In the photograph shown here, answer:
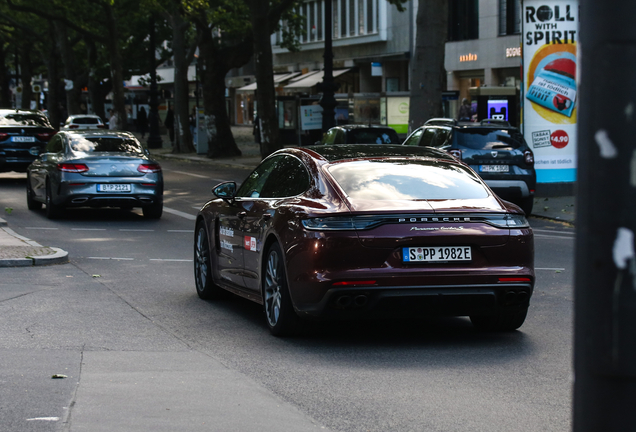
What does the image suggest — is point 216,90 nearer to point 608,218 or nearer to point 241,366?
point 241,366

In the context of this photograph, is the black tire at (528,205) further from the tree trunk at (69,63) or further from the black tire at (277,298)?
the tree trunk at (69,63)

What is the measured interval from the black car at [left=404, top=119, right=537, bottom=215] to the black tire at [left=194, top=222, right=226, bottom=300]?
9.72m

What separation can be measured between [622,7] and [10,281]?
28.8ft

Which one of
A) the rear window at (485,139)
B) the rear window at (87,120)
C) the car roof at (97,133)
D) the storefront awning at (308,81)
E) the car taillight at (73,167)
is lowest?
the car taillight at (73,167)

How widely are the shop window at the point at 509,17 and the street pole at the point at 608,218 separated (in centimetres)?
4523

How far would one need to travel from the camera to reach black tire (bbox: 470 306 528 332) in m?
7.57

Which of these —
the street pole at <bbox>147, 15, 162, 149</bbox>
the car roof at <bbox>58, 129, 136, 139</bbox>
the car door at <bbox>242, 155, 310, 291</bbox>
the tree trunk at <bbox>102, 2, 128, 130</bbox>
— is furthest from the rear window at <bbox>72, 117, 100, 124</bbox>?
the car door at <bbox>242, 155, 310, 291</bbox>

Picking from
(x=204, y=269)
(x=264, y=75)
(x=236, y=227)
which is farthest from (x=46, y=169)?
(x=264, y=75)

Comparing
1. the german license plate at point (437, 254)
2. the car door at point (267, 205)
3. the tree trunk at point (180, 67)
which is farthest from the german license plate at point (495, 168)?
the tree trunk at point (180, 67)

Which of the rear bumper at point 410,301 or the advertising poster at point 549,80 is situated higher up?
the advertising poster at point 549,80

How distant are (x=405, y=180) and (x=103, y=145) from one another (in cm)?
1075

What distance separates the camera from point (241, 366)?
6559 millimetres

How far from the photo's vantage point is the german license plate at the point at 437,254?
6953 mm

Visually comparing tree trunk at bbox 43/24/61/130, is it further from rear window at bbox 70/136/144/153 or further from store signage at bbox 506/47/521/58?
rear window at bbox 70/136/144/153
